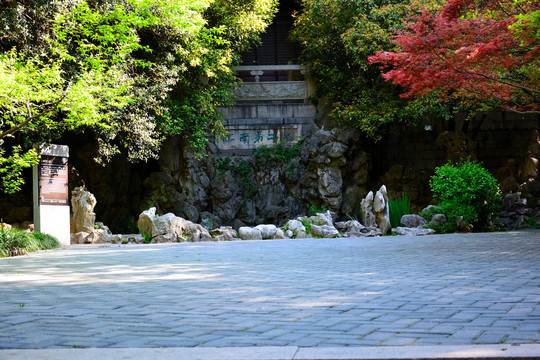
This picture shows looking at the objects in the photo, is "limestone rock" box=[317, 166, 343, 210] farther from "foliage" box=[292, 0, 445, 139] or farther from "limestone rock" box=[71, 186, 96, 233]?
"limestone rock" box=[71, 186, 96, 233]

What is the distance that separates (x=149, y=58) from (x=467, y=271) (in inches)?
530

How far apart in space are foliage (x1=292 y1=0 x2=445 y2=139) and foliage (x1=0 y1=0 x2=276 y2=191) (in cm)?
243

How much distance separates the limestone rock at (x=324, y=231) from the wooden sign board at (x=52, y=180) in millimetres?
7102

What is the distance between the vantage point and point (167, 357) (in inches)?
126

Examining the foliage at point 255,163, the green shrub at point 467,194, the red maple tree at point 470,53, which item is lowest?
the green shrub at point 467,194

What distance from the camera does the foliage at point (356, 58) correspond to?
2077 cm

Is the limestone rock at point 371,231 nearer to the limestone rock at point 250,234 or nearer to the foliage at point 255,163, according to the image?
the limestone rock at point 250,234

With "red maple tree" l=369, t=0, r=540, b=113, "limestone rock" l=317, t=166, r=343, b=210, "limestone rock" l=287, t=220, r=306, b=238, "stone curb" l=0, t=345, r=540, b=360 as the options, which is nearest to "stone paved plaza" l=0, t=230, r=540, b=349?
"stone curb" l=0, t=345, r=540, b=360

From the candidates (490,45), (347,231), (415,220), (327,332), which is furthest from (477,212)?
(327,332)

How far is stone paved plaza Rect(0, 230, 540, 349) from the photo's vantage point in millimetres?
3725

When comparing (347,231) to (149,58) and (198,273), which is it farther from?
(198,273)

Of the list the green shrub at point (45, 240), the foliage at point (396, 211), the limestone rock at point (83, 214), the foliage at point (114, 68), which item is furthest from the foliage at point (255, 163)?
the green shrub at point (45, 240)

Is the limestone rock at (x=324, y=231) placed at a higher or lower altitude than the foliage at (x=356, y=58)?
lower

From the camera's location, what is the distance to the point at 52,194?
14.6 meters
